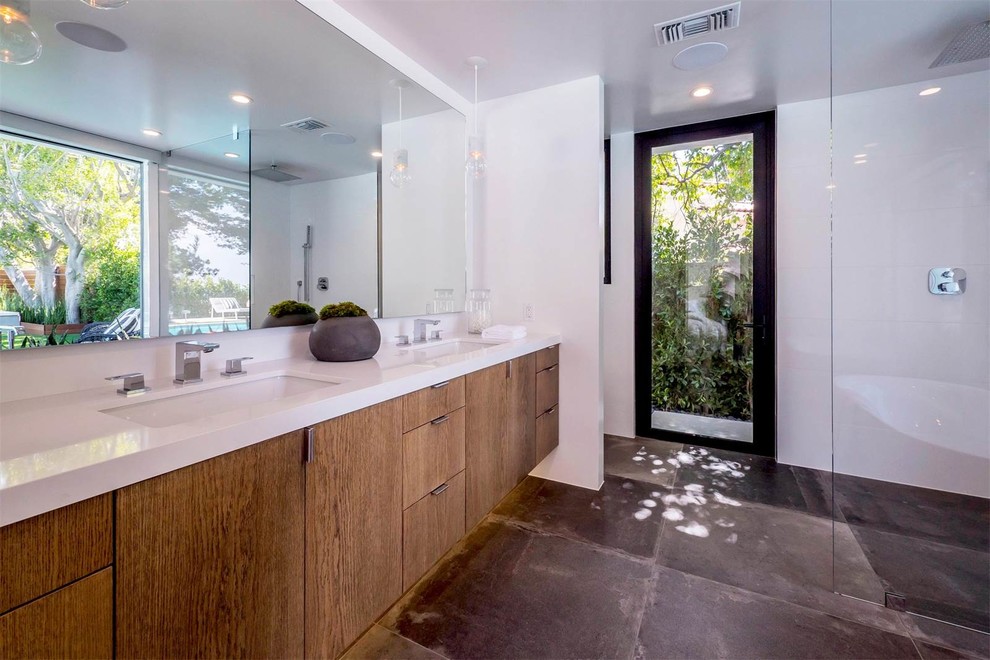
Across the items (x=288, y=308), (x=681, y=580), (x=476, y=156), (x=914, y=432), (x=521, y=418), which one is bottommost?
(x=681, y=580)

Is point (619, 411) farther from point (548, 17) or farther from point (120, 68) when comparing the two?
point (120, 68)

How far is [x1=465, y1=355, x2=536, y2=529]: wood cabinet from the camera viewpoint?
186cm

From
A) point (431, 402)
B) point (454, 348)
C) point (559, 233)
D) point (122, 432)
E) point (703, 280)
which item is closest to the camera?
point (122, 432)

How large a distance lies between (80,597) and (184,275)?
1.00 m

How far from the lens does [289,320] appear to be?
71.1 inches

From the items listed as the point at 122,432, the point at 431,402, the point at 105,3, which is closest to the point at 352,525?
the point at 431,402

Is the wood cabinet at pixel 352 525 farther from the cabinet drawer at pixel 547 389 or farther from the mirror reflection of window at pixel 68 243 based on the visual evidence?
the cabinet drawer at pixel 547 389

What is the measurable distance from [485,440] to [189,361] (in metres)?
1.16

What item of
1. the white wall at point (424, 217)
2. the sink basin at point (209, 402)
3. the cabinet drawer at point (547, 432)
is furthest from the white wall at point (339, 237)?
the cabinet drawer at point (547, 432)

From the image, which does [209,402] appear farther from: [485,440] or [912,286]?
[912,286]

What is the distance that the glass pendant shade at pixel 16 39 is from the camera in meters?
1.04

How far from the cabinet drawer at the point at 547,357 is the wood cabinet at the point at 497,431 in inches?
3.5

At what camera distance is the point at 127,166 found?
1.26 m

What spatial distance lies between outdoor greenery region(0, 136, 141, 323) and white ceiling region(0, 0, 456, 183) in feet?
0.36
